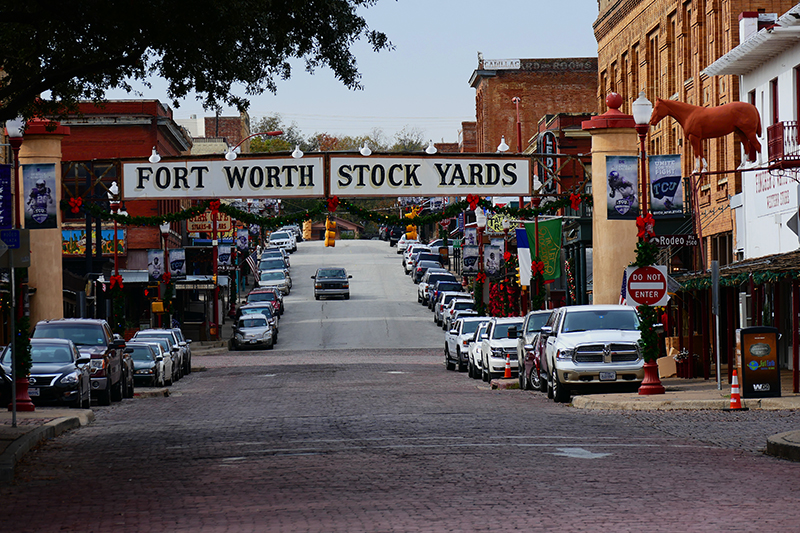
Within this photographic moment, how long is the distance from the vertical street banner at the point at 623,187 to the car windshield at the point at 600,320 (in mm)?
5070

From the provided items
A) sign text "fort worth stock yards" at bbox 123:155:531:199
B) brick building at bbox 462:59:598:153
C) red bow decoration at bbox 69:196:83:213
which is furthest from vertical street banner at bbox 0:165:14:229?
brick building at bbox 462:59:598:153

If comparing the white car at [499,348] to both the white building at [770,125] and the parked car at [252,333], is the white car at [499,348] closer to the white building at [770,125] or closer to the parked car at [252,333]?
the white building at [770,125]

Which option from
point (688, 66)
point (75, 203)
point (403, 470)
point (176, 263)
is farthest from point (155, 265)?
point (403, 470)

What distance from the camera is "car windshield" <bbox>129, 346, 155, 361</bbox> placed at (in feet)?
109

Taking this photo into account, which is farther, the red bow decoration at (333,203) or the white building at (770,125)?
the red bow decoration at (333,203)

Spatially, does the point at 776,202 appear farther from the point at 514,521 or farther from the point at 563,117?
the point at 563,117

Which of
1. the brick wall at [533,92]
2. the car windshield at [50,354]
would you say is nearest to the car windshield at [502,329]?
the car windshield at [50,354]

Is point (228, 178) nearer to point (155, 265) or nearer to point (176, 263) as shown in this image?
point (155, 265)

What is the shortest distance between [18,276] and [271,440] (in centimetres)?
1659

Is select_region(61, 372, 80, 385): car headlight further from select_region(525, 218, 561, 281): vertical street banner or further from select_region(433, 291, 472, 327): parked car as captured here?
select_region(433, 291, 472, 327): parked car

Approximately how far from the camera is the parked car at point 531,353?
27156mm

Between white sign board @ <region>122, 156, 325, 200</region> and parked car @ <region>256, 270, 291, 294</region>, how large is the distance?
2029 inches

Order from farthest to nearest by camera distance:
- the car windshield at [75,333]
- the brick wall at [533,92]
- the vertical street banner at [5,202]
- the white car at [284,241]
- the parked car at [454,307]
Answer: the white car at [284,241] → the brick wall at [533,92] → the parked car at [454,307] → the vertical street banner at [5,202] → the car windshield at [75,333]

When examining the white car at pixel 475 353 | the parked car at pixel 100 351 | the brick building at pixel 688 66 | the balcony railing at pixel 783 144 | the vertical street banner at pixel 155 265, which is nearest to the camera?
the parked car at pixel 100 351
